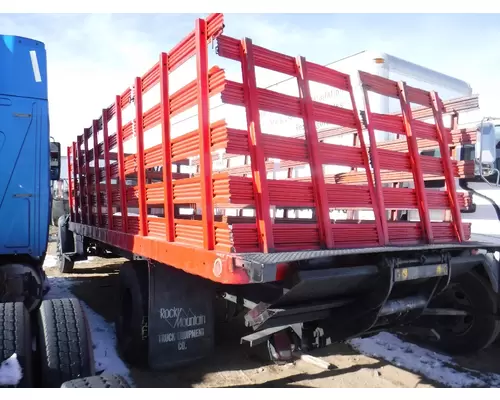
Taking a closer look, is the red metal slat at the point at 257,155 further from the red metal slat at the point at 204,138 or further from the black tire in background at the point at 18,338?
the black tire in background at the point at 18,338

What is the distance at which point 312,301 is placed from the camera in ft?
10.1

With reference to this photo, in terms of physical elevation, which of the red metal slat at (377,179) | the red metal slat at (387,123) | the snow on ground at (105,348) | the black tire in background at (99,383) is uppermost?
the red metal slat at (387,123)

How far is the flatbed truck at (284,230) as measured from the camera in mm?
2684

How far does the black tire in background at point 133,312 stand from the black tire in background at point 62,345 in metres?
0.92

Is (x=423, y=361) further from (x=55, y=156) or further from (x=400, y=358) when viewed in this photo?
(x=55, y=156)

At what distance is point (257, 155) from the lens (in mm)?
2672

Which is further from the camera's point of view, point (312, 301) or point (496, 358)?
point (496, 358)

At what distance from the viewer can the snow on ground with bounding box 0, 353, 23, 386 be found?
241 centimetres

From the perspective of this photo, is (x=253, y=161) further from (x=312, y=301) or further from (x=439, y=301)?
(x=439, y=301)

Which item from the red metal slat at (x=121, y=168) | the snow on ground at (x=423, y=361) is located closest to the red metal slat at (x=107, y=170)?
the red metal slat at (x=121, y=168)

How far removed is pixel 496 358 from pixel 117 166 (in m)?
4.55

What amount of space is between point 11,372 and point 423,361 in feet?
12.3

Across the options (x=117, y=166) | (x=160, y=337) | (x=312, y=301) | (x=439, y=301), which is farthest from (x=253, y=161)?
(x=439, y=301)

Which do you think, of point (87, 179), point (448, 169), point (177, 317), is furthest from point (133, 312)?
point (448, 169)
